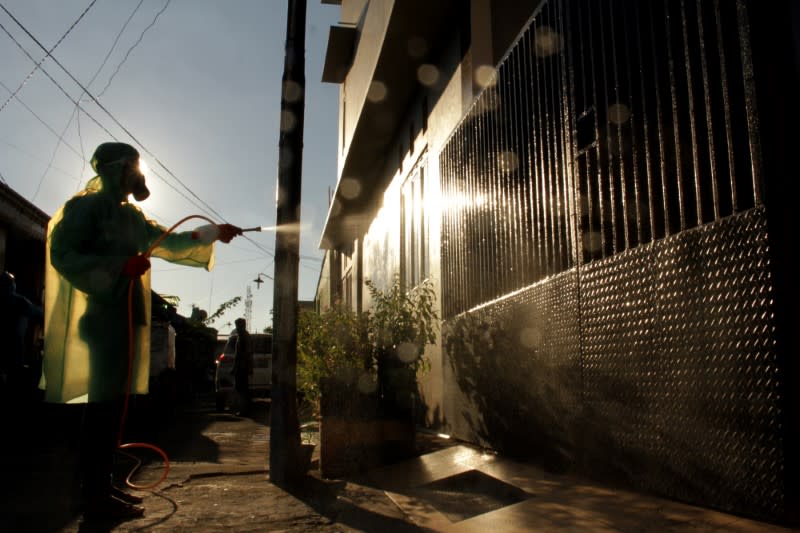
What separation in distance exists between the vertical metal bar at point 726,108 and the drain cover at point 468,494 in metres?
2.02

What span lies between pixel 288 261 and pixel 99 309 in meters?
1.81

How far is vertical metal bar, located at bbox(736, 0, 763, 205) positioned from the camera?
2.57 meters

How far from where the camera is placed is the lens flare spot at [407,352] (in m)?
6.34

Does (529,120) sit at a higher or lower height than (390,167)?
lower

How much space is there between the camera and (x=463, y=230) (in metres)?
6.95

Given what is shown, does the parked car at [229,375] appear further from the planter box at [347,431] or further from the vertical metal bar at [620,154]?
the vertical metal bar at [620,154]

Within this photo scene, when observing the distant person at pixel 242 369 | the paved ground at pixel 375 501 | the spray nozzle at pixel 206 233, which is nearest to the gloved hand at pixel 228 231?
the spray nozzle at pixel 206 233

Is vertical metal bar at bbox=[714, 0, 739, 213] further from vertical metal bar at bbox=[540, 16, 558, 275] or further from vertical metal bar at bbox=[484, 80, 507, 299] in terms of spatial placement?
vertical metal bar at bbox=[484, 80, 507, 299]

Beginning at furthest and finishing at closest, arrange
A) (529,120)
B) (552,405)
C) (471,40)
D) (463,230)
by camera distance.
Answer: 1. (471,40)
2. (463,230)
3. (529,120)
4. (552,405)

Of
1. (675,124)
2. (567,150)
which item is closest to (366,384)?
(567,150)

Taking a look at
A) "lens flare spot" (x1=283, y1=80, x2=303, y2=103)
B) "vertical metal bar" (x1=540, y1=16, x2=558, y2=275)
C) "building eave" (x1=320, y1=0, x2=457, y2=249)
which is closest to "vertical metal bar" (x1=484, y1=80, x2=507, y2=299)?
"vertical metal bar" (x1=540, y1=16, x2=558, y2=275)

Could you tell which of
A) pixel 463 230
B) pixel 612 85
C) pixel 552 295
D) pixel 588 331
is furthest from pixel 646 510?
pixel 463 230

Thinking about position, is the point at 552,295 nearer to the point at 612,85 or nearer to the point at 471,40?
the point at 612,85

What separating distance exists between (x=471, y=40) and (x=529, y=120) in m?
3.22
